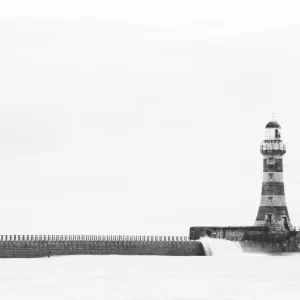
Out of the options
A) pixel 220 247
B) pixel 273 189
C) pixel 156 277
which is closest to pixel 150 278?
pixel 156 277

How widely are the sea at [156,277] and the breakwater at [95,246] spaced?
0.64 metres

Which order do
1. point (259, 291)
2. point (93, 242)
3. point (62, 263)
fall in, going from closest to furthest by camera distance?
1. point (259, 291)
2. point (62, 263)
3. point (93, 242)

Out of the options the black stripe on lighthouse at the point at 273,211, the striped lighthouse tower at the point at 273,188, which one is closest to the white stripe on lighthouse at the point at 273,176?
the striped lighthouse tower at the point at 273,188

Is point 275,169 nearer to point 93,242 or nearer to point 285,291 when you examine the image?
point 93,242

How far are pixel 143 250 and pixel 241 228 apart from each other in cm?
1062

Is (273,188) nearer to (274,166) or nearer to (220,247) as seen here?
(274,166)

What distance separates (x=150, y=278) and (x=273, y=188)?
36.2 meters

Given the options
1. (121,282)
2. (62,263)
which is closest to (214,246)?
(62,263)

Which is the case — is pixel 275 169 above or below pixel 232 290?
above

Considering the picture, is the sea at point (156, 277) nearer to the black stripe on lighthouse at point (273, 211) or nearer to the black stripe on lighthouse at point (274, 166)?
the black stripe on lighthouse at point (273, 211)

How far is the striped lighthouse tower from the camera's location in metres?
161

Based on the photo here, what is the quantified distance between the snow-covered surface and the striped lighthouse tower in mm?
3568

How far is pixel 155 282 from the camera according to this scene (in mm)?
121125

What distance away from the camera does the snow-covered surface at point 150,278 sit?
109m
